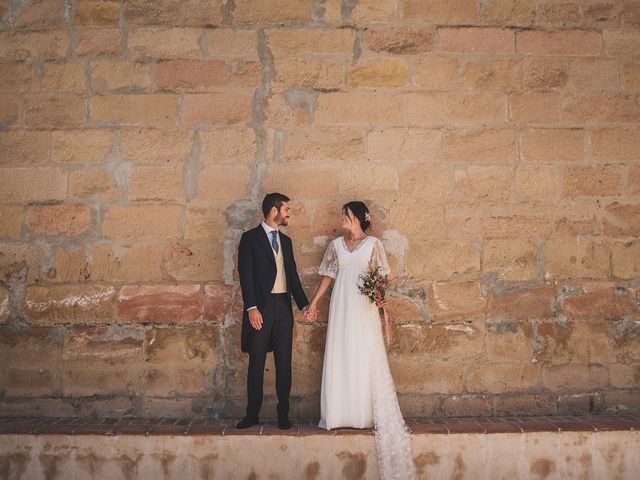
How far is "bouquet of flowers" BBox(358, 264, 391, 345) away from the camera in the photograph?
3861 mm

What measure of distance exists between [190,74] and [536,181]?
303cm

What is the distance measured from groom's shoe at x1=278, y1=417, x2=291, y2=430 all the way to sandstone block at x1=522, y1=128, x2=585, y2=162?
2892mm

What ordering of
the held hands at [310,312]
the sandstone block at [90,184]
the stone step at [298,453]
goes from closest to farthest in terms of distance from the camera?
1. the stone step at [298,453]
2. the held hands at [310,312]
3. the sandstone block at [90,184]

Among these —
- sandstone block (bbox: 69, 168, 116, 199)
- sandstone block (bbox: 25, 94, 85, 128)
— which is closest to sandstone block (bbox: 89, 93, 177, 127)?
sandstone block (bbox: 25, 94, 85, 128)

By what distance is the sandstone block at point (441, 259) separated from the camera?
436cm

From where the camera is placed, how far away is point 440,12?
4453 mm

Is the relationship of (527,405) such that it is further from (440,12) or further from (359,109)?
(440,12)

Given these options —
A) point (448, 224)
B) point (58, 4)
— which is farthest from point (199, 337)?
point (58, 4)

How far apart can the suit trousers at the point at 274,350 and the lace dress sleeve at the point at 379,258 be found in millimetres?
744

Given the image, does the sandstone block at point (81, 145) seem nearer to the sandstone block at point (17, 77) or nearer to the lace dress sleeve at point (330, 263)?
the sandstone block at point (17, 77)

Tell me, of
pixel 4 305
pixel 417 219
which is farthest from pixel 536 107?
pixel 4 305

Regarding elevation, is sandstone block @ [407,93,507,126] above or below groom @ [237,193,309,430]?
above

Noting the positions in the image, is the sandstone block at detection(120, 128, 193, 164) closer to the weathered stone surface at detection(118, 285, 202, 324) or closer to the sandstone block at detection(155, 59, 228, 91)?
the sandstone block at detection(155, 59, 228, 91)

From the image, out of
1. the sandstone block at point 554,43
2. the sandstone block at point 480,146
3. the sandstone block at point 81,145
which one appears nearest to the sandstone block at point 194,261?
the sandstone block at point 81,145
